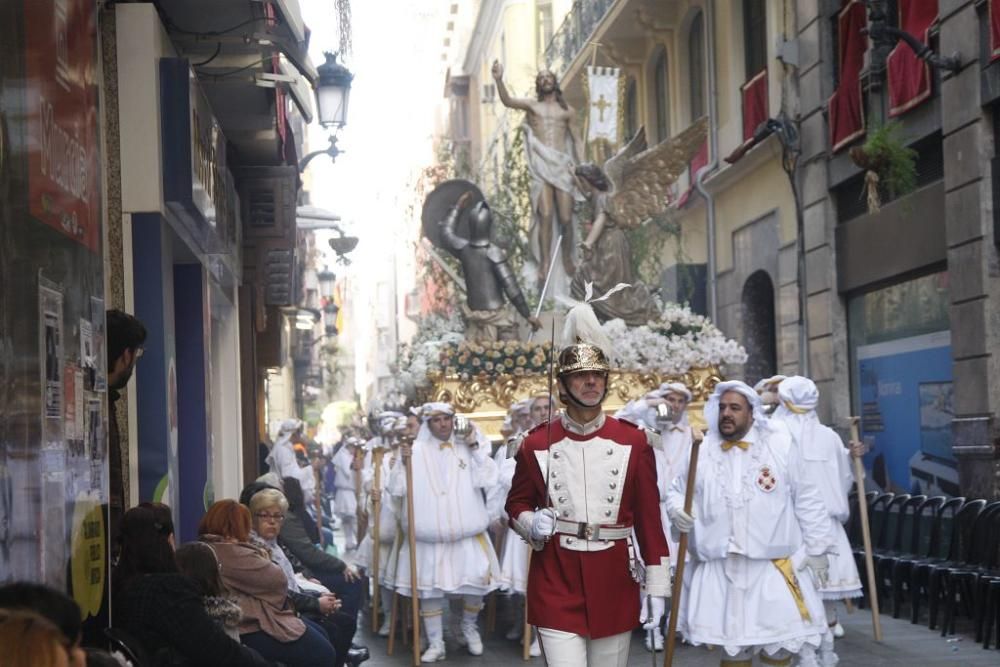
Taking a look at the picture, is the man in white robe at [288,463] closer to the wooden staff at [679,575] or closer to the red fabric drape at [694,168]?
the red fabric drape at [694,168]

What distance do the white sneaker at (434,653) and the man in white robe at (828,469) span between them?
9.91 ft

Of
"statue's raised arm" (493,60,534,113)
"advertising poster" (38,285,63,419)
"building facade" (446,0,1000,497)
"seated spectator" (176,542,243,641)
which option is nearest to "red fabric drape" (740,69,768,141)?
"building facade" (446,0,1000,497)

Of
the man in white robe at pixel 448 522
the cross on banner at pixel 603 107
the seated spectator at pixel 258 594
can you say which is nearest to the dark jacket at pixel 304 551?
the man in white robe at pixel 448 522

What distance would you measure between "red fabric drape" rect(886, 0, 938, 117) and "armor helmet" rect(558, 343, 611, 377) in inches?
443

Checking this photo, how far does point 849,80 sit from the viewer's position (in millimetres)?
20406

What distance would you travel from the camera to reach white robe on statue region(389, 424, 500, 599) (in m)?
13.9

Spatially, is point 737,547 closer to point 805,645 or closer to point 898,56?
point 805,645

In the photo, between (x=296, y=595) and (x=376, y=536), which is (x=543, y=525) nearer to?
(x=296, y=595)

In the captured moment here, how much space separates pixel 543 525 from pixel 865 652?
623 centimetres

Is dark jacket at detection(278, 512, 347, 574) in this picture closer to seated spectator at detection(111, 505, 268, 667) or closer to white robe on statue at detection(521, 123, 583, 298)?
seated spectator at detection(111, 505, 268, 667)

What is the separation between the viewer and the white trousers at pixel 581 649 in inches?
283

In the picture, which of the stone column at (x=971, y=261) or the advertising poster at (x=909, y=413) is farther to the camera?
the advertising poster at (x=909, y=413)

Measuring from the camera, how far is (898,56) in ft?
60.9

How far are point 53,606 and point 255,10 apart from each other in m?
6.79
